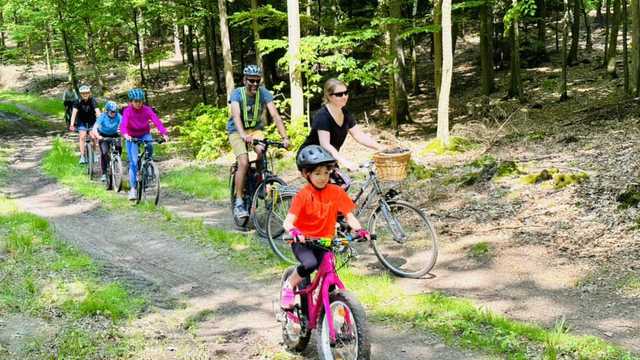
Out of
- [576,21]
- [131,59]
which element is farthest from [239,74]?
[576,21]

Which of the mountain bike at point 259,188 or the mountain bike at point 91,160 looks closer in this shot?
the mountain bike at point 259,188

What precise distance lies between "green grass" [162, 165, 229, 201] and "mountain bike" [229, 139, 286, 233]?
2.78 meters

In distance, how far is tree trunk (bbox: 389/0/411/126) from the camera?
19156 mm

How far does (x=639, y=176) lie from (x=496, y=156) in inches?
179

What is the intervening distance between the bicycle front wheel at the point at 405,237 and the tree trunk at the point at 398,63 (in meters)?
11.9

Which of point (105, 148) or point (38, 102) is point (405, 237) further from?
point (38, 102)

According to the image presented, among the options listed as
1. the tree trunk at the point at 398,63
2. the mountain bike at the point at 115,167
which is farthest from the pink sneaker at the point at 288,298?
the tree trunk at the point at 398,63

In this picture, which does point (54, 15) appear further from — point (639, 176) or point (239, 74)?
point (639, 176)

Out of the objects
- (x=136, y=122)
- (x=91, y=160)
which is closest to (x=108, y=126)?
(x=136, y=122)

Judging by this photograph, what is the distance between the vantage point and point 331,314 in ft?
14.4

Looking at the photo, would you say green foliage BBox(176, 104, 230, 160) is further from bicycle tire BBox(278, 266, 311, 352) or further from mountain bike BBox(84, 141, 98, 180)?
bicycle tire BBox(278, 266, 311, 352)

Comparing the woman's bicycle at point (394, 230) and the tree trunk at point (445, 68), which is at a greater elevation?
the tree trunk at point (445, 68)

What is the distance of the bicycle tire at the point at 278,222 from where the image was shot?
7.92 metres

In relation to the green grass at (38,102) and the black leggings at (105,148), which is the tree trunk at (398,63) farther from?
the green grass at (38,102)
